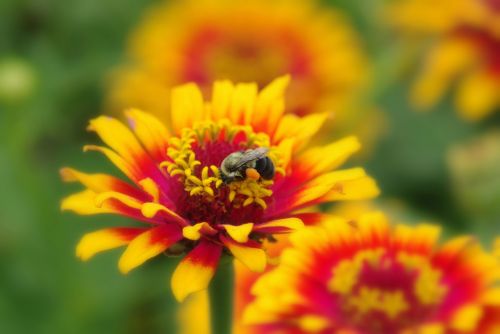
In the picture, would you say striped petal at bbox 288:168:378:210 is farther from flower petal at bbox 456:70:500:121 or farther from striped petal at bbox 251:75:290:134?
flower petal at bbox 456:70:500:121

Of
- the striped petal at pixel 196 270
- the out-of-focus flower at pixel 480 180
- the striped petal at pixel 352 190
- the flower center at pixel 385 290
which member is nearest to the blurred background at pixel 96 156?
the out-of-focus flower at pixel 480 180

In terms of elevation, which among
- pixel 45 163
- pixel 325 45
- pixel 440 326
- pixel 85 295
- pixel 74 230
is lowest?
pixel 440 326

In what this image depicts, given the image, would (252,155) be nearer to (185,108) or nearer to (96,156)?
(185,108)

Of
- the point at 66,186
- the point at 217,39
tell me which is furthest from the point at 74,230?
the point at 217,39

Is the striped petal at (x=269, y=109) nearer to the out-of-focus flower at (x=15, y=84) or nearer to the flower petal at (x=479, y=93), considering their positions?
the out-of-focus flower at (x=15, y=84)

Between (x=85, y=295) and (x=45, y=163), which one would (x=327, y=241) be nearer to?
(x=85, y=295)
